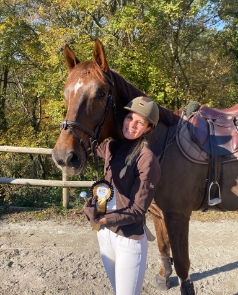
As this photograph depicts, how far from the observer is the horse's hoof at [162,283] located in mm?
3246

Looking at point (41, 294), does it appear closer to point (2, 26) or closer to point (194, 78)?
point (194, 78)

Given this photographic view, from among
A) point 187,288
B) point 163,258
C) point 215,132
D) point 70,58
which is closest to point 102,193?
point 70,58

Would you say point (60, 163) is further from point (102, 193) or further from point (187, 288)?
point (187, 288)

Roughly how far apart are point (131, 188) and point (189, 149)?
2.92ft

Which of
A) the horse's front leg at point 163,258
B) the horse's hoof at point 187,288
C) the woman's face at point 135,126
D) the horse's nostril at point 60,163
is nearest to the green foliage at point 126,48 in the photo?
the horse's front leg at point 163,258

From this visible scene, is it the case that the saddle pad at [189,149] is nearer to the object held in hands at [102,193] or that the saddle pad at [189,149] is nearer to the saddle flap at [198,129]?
the saddle flap at [198,129]

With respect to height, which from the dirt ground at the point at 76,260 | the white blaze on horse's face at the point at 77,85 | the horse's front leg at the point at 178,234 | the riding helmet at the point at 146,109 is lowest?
the dirt ground at the point at 76,260

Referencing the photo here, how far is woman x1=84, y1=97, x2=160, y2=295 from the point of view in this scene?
5.79 ft

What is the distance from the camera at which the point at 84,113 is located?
1.94 m

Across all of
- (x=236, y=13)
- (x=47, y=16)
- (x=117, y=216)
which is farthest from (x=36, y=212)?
(x=236, y=13)

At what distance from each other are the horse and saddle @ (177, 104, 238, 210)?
2.0 inches

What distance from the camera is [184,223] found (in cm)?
257

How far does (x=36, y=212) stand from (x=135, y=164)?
3941mm

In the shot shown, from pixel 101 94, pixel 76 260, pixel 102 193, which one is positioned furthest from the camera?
pixel 76 260
